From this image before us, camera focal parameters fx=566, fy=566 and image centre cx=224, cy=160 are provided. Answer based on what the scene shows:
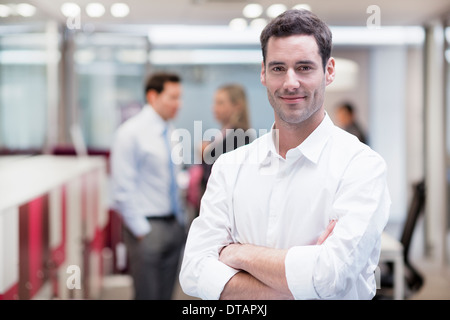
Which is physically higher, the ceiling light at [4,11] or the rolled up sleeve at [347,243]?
the ceiling light at [4,11]

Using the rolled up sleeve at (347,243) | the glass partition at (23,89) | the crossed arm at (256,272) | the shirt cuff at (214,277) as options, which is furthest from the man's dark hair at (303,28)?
the glass partition at (23,89)

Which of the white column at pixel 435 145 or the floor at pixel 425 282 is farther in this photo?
the white column at pixel 435 145

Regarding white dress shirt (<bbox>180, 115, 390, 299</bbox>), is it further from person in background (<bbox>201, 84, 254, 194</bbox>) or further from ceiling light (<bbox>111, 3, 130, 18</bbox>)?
ceiling light (<bbox>111, 3, 130, 18</bbox>)

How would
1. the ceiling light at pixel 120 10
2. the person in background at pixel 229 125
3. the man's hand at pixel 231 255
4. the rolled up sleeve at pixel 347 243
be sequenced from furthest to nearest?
the ceiling light at pixel 120 10
the person in background at pixel 229 125
the man's hand at pixel 231 255
the rolled up sleeve at pixel 347 243

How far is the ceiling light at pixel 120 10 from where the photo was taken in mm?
1960

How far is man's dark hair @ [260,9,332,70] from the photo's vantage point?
4.00 feet

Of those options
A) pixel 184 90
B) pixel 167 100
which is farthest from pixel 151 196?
pixel 184 90

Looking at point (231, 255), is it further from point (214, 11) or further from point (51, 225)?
point (51, 225)

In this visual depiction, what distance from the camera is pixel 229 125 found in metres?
1.81

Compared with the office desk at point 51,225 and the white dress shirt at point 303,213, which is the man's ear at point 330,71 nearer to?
the white dress shirt at point 303,213

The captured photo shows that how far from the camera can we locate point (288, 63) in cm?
123

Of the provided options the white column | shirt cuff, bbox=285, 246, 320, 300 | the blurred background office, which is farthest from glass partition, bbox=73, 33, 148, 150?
shirt cuff, bbox=285, 246, 320, 300

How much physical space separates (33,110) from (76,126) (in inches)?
33.7

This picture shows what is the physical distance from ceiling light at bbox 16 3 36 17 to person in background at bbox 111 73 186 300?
3.43 feet
